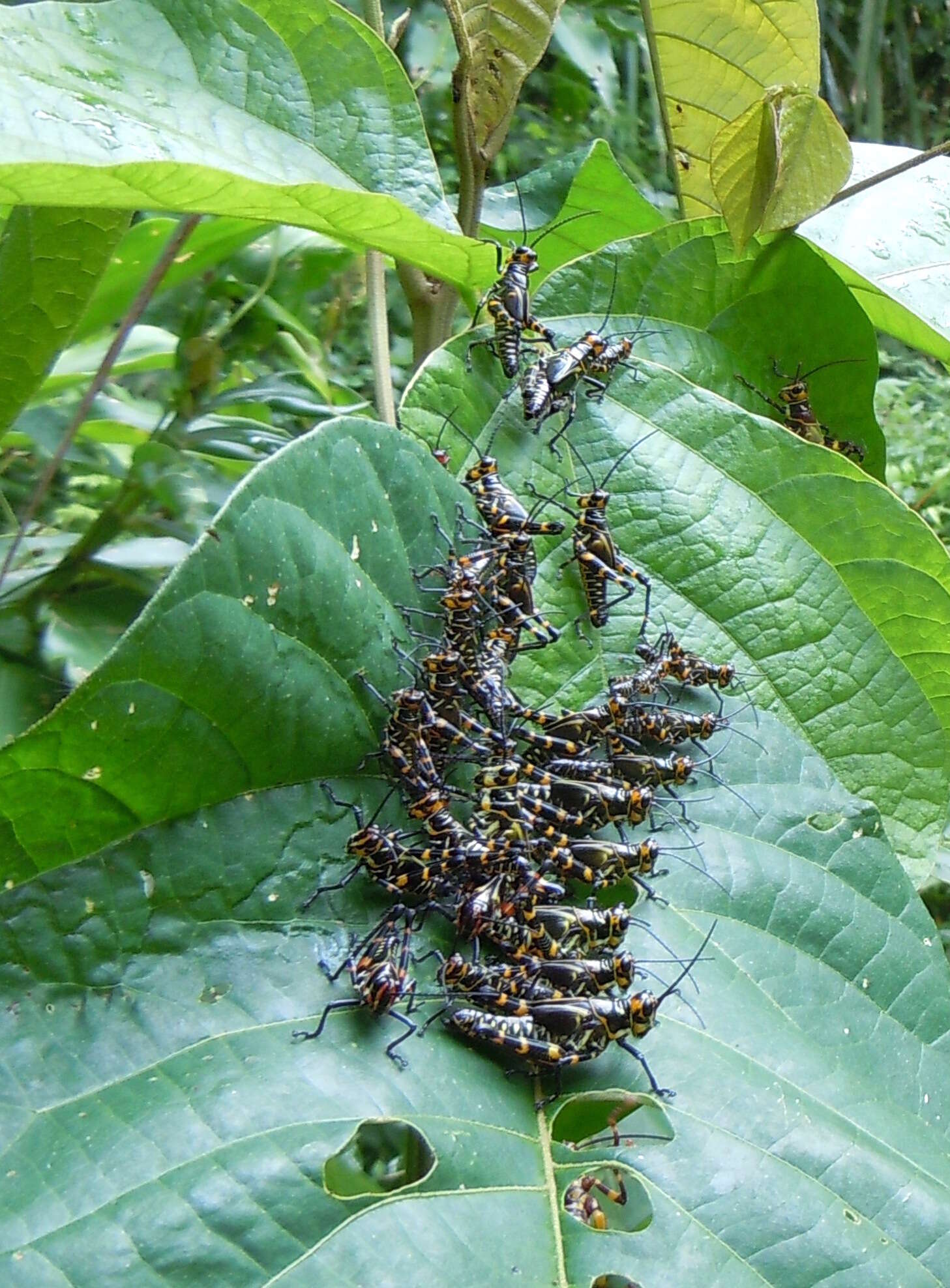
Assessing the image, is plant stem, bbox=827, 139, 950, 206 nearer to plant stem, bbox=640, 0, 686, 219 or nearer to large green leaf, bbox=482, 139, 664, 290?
plant stem, bbox=640, 0, 686, 219

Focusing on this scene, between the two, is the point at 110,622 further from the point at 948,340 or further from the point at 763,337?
the point at 948,340

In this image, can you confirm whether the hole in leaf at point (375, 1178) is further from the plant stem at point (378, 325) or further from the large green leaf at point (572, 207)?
the large green leaf at point (572, 207)

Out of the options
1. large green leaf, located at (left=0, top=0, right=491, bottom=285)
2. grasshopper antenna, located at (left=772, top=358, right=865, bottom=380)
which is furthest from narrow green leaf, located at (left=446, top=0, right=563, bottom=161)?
grasshopper antenna, located at (left=772, top=358, right=865, bottom=380)

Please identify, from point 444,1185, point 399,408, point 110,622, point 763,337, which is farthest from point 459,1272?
point 763,337

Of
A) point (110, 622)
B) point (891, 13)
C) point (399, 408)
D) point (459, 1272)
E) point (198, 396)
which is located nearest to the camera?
point (459, 1272)

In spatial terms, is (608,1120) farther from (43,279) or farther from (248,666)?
(43,279)

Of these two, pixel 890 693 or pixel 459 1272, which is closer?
pixel 459 1272

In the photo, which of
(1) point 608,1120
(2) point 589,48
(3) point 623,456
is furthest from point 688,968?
(2) point 589,48
